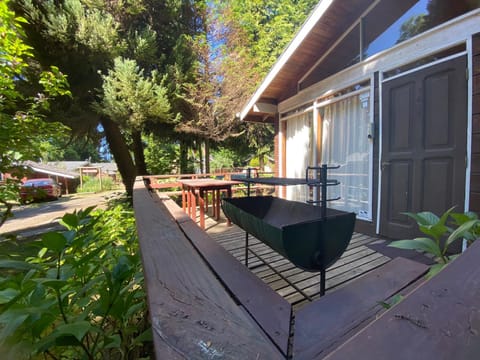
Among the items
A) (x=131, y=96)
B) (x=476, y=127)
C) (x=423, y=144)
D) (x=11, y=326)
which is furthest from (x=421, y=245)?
(x=131, y=96)

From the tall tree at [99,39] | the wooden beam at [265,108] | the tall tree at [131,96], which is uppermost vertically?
the tall tree at [99,39]

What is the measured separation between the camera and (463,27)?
2.38 m

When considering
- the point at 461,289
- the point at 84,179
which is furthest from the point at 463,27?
the point at 84,179

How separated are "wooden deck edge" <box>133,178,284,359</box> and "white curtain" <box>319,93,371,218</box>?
3.35 m

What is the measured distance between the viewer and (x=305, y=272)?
232 centimetres

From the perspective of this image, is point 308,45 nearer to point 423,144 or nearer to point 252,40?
point 423,144

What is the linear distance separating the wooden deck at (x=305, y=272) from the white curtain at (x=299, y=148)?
1.69m

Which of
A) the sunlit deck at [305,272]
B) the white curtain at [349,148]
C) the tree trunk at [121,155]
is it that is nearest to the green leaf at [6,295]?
the sunlit deck at [305,272]

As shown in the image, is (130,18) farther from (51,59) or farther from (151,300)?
(151,300)

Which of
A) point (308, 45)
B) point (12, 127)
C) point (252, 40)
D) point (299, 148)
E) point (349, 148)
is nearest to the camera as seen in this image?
point (12, 127)

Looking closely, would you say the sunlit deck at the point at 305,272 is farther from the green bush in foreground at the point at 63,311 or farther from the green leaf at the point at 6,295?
the green leaf at the point at 6,295

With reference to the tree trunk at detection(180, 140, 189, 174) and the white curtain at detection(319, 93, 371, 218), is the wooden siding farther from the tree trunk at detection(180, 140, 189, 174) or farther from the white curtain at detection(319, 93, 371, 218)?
the tree trunk at detection(180, 140, 189, 174)

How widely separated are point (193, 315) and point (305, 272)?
6.90 ft

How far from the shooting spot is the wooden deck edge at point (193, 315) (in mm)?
387
